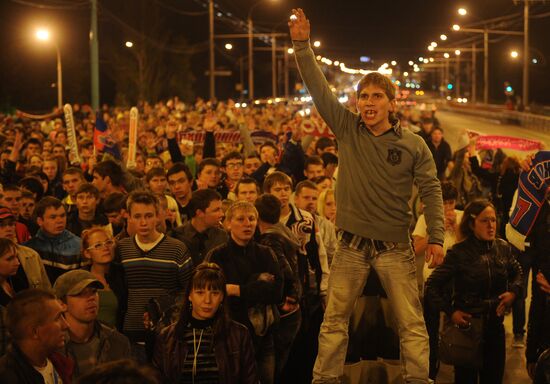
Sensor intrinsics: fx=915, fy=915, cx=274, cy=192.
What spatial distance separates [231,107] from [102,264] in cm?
1928

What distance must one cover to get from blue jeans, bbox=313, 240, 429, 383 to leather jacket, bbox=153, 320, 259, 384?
58 cm

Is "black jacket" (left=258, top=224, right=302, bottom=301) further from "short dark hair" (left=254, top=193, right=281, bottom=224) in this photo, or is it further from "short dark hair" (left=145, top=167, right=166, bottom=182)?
"short dark hair" (left=145, top=167, right=166, bottom=182)

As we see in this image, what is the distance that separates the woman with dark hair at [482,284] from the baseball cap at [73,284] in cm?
278

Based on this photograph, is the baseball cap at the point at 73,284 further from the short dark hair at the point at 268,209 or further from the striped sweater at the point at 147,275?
the short dark hair at the point at 268,209

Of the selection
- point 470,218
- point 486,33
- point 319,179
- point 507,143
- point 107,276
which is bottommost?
point 107,276

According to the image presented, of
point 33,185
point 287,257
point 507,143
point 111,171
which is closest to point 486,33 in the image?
point 507,143

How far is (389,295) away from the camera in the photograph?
6.13 metres

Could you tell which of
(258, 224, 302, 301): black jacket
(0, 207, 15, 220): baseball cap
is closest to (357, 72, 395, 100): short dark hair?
(258, 224, 302, 301): black jacket

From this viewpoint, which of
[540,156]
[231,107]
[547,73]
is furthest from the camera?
[547,73]

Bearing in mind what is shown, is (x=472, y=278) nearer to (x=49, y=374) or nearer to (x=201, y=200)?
(x=201, y=200)

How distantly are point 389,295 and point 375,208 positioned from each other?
60 cm

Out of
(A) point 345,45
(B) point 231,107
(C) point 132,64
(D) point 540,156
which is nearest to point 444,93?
(A) point 345,45

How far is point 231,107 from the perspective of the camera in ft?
85.7

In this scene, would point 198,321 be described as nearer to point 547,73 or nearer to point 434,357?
point 434,357
